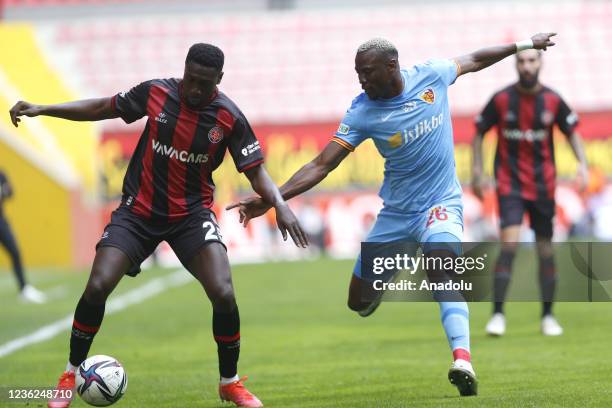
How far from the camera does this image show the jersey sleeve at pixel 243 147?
741 cm

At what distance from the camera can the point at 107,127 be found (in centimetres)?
3173

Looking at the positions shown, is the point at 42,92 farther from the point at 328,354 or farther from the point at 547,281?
the point at 328,354

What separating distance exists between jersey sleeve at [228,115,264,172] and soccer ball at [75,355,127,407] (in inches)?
57.3

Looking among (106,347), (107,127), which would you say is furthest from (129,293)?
(107,127)

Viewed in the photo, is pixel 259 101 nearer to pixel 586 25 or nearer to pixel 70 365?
pixel 586 25

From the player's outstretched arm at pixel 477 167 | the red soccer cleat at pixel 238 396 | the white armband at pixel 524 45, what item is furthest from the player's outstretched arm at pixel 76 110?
the player's outstretched arm at pixel 477 167

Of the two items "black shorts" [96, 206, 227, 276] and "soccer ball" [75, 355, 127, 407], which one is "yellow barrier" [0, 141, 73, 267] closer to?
"black shorts" [96, 206, 227, 276]

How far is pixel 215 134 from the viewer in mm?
7402

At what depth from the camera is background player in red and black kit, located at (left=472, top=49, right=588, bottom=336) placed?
1152cm

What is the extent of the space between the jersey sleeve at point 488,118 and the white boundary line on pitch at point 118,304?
194 inches

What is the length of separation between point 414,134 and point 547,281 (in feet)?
14.0

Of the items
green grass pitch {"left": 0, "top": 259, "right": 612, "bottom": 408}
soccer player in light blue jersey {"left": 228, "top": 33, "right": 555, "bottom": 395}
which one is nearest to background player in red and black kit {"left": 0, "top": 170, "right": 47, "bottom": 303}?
green grass pitch {"left": 0, "top": 259, "right": 612, "bottom": 408}

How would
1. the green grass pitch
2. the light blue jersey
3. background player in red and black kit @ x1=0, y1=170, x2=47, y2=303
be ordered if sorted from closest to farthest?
the green grass pitch → the light blue jersey → background player in red and black kit @ x1=0, y1=170, x2=47, y2=303

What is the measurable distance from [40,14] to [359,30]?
34.4 feet
